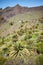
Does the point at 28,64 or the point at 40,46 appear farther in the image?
the point at 40,46

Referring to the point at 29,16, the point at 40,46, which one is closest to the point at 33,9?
the point at 29,16

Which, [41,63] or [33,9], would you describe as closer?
[41,63]

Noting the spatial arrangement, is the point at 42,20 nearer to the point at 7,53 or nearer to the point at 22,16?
the point at 22,16

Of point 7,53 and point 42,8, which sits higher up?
point 42,8

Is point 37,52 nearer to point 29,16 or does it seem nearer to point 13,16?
point 29,16

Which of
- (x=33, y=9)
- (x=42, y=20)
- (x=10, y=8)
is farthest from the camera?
(x=10, y=8)

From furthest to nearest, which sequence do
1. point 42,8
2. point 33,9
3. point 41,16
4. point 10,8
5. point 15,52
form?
point 10,8
point 33,9
point 42,8
point 41,16
point 15,52

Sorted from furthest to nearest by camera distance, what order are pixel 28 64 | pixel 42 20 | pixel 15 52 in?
1. pixel 42 20
2. pixel 15 52
3. pixel 28 64

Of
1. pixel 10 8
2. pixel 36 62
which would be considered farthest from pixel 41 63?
pixel 10 8

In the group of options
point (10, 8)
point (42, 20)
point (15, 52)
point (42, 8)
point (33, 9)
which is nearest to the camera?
point (15, 52)
